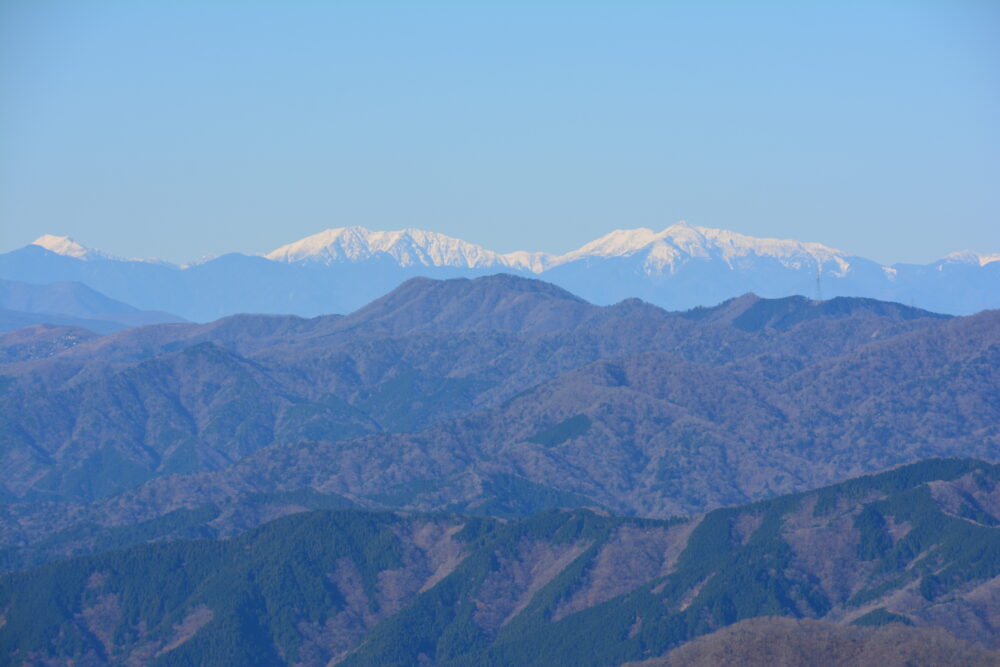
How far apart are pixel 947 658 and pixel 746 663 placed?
765 inches

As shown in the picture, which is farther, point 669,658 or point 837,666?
point 669,658

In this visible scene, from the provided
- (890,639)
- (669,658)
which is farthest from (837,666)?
(669,658)

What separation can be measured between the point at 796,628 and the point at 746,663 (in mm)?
9213

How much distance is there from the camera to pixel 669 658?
7224 inches

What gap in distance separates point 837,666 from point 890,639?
7.48 metres

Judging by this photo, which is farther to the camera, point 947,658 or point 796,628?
point 796,628

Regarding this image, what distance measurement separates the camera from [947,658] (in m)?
169

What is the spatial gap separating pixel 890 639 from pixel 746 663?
49.4 feet

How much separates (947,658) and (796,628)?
16.9 metres

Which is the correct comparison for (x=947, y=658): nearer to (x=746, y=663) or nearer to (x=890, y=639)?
(x=890, y=639)

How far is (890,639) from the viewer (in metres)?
176

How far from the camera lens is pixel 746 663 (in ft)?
570

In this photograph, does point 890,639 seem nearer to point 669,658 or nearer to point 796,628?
point 796,628

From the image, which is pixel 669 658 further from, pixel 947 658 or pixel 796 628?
pixel 947 658
